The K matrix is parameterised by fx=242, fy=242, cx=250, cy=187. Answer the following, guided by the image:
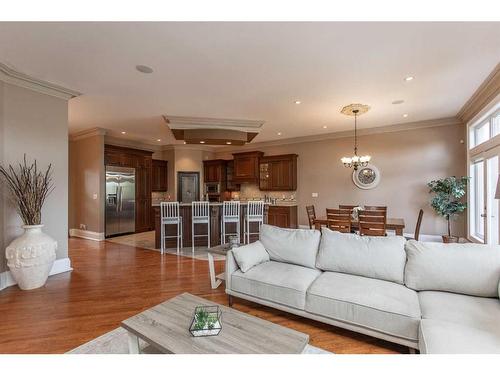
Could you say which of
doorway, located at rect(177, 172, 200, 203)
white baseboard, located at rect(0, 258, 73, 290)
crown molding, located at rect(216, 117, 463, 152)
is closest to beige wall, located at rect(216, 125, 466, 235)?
crown molding, located at rect(216, 117, 463, 152)

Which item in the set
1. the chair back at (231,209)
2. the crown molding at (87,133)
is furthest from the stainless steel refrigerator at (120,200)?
the chair back at (231,209)

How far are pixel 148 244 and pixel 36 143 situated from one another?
3151 millimetres

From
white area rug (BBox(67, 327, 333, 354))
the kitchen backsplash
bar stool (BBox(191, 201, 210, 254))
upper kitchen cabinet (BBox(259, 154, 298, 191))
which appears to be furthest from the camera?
the kitchen backsplash

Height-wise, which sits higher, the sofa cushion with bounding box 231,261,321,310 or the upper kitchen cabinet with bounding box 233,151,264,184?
the upper kitchen cabinet with bounding box 233,151,264,184

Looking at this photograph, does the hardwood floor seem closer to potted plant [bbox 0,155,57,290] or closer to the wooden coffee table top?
potted plant [bbox 0,155,57,290]

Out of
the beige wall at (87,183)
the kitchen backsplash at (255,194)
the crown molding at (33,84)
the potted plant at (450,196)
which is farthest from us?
the kitchen backsplash at (255,194)

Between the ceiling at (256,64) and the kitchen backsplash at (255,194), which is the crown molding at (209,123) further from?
the kitchen backsplash at (255,194)

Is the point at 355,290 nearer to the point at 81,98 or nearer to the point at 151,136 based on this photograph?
the point at 81,98

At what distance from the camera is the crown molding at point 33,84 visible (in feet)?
10.4

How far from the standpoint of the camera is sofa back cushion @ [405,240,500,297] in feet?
6.55

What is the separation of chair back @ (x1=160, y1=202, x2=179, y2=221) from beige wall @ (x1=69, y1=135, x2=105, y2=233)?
2271 mm

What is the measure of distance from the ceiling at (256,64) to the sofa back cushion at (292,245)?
6.87 ft

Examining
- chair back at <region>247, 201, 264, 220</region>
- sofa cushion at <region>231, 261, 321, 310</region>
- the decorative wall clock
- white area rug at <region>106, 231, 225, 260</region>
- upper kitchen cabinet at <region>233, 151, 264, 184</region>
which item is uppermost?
upper kitchen cabinet at <region>233, 151, 264, 184</region>
